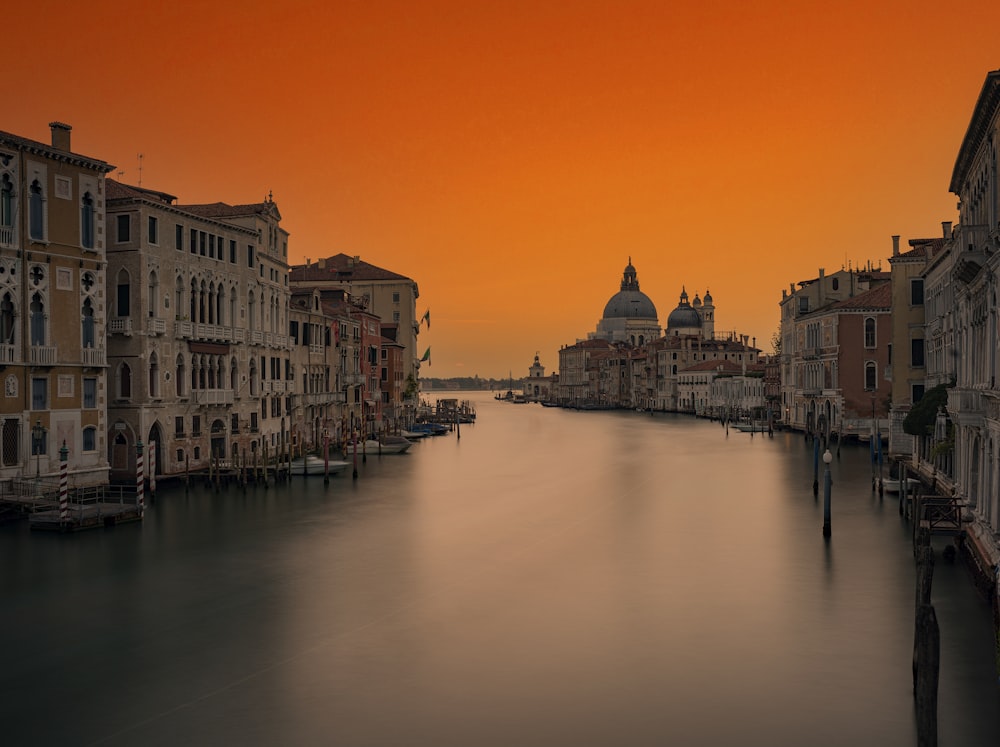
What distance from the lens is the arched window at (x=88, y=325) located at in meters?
30.0

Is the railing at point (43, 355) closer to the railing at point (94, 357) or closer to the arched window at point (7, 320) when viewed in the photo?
the arched window at point (7, 320)

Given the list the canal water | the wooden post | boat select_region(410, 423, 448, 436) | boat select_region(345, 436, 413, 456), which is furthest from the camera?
boat select_region(410, 423, 448, 436)

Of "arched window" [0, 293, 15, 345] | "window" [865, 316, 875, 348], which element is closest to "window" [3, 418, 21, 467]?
"arched window" [0, 293, 15, 345]

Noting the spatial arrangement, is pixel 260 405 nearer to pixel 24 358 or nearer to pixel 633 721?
pixel 24 358

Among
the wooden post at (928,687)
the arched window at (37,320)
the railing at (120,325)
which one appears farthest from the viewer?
the railing at (120,325)

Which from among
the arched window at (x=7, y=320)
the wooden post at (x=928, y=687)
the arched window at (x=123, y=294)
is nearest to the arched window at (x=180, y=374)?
the arched window at (x=123, y=294)

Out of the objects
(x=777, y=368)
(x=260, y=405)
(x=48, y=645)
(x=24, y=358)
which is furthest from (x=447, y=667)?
(x=777, y=368)

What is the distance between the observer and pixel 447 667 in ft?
46.9

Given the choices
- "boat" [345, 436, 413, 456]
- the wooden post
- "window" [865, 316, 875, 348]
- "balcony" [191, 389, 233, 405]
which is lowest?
"boat" [345, 436, 413, 456]

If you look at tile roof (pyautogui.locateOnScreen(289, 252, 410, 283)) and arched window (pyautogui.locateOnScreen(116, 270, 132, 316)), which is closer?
arched window (pyautogui.locateOnScreen(116, 270, 132, 316))

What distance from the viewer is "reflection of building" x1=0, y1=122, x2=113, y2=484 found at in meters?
27.1

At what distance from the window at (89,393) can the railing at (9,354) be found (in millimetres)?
2949

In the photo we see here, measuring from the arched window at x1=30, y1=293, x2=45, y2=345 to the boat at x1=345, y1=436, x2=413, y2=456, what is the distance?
2638 cm

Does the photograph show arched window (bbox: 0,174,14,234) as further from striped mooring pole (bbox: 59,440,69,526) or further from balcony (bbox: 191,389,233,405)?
balcony (bbox: 191,389,233,405)
